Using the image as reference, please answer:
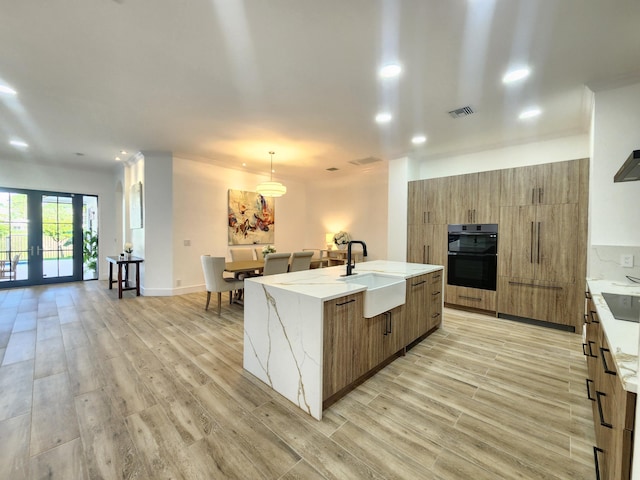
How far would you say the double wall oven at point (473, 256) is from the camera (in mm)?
4180

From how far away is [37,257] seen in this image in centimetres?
624

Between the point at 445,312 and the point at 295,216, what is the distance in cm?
473

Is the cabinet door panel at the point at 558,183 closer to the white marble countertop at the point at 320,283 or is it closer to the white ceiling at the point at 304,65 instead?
the white ceiling at the point at 304,65

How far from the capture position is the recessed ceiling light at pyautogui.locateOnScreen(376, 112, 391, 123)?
3.52m

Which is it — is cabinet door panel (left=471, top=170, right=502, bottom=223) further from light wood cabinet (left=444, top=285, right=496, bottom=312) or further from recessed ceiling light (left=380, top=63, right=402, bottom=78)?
recessed ceiling light (left=380, top=63, right=402, bottom=78)

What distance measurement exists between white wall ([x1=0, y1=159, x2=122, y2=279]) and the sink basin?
7222mm

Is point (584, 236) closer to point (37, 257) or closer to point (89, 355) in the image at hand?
point (89, 355)

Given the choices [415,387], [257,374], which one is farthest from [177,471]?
[415,387]

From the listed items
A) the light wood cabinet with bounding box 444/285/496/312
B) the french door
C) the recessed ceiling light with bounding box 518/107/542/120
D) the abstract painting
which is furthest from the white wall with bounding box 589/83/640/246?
the french door

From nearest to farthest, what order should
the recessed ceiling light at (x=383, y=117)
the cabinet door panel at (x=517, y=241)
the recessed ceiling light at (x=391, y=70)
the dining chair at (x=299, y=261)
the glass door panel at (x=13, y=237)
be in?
the recessed ceiling light at (x=391, y=70) < the recessed ceiling light at (x=383, y=117) < the cabinet door panel at (x=517, y=241) < the dining chair at (x=299, y=261) < the glass door panel at (x=13, y=237)

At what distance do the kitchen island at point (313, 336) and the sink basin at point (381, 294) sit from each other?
51 mm

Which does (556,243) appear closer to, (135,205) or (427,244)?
(427,244)

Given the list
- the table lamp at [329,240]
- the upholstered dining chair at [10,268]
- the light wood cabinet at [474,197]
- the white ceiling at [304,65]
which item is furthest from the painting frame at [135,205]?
the light wood cabinet at [474,197]

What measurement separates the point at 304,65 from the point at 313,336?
7.80 feet
